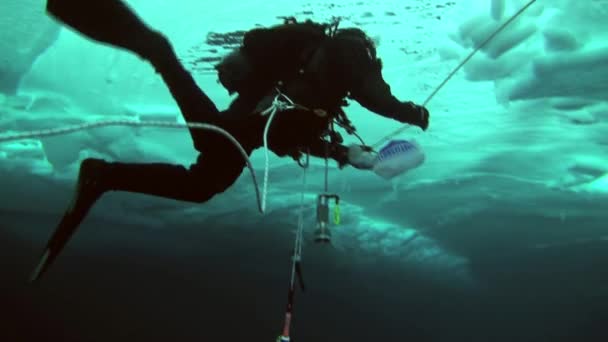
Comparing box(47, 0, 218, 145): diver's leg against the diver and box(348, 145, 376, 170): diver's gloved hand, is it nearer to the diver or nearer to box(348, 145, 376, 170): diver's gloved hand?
the diver

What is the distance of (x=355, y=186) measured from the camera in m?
13.5

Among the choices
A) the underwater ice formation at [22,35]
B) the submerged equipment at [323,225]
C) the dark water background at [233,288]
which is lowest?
the dark water background at [233,288]

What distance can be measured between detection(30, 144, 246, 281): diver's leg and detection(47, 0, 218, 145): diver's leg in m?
0.36

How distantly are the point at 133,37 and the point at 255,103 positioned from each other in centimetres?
92

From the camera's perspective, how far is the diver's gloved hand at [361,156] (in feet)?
10.6

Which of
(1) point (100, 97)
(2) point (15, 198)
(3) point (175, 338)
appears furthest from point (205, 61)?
(3) point (175, 338)

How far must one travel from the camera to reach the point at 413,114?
3.21 meters

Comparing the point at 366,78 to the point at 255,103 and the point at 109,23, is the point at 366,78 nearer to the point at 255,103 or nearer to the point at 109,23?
the point at 255,103

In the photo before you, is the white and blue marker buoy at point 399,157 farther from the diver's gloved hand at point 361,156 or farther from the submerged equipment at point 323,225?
the submerged equipment at point 323,225

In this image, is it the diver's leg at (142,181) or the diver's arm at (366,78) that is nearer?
the diver's leg at (142,181)

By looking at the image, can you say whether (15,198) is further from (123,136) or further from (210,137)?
(210,137)

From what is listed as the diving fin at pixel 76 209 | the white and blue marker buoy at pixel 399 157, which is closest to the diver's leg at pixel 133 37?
the diving fin at pixel 76 209

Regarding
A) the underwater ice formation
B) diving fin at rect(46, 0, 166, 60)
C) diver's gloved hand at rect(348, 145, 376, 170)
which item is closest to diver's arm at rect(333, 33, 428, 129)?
diver's gloved hand at rect(348, 145, 376, 170)

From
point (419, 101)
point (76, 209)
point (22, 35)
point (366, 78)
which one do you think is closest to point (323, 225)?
point (366, 78)
